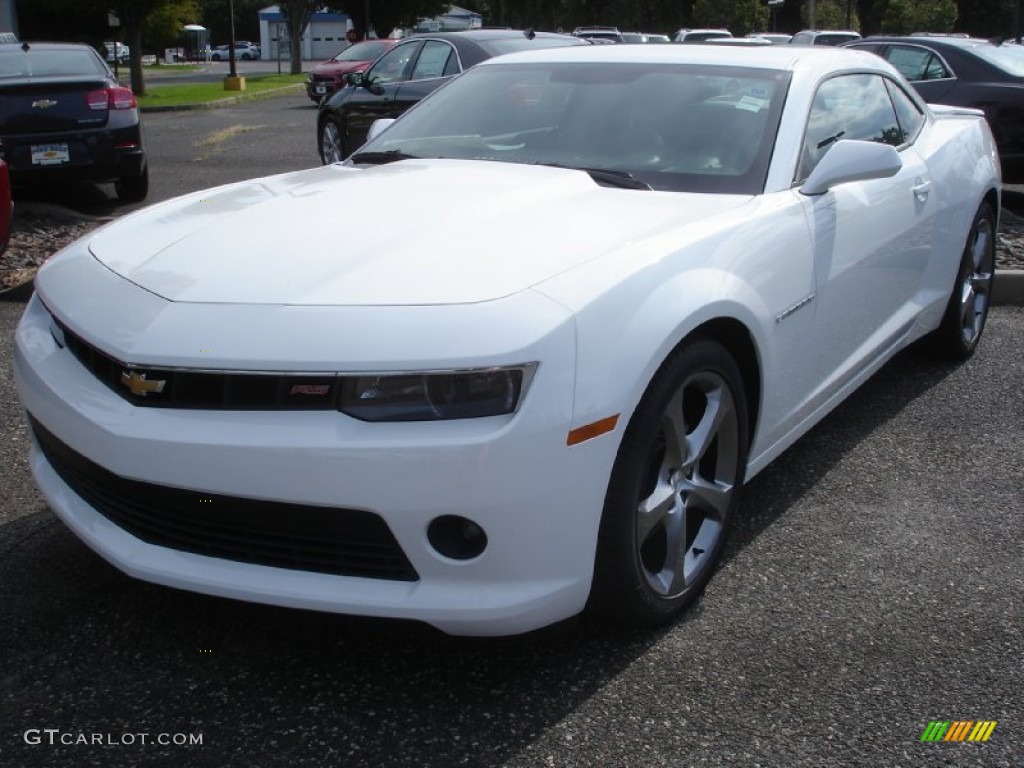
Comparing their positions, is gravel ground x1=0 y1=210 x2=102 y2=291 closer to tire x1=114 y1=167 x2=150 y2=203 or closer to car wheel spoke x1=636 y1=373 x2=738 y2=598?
tire x1=114 y1=167 x2=150 y2=203

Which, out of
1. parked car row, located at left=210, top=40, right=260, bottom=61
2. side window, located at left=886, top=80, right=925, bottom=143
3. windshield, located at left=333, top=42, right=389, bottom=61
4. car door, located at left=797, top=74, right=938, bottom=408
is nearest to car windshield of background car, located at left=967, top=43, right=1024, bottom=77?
side window, located at left=886, top=80, right=925, bottom=143

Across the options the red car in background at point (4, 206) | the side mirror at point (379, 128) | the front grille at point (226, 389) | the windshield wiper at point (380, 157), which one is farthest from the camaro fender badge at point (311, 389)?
the red car in background at point (4, 206)

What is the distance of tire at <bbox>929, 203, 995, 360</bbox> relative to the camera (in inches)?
208

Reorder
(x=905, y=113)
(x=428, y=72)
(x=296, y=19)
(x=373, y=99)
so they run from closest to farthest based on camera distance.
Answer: (x=905, y=113), (x=373, y=99), (x=428, y=72), (x=296, y=19)

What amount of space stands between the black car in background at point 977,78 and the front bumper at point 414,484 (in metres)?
7.93

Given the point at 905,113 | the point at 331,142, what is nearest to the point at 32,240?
the point at 331,142

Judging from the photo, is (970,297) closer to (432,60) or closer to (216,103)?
(432,60)

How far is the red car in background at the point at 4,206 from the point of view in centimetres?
650

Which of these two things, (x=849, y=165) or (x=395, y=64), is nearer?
(x=849, y=165)

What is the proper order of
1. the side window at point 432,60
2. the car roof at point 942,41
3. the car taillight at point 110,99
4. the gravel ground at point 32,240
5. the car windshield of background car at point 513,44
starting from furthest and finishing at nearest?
the side window at point 432,60
the car windshield of background car at point 513,44
the car roof at point 942,41
the car taillight at point 110,99
the gravel ground at point 32,240

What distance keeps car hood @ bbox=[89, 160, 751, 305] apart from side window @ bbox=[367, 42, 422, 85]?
27.2 feet

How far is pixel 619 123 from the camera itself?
→ 3.92m

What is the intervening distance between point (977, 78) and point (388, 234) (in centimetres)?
861

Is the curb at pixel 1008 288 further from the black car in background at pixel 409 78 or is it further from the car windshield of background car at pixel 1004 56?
the black car in background at pixel 409 78
